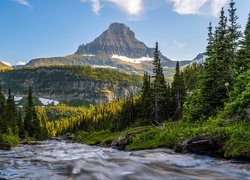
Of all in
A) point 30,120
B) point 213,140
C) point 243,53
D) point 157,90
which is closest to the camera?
point 213,140

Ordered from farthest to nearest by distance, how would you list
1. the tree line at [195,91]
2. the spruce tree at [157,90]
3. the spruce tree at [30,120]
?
the spruce tree at [30,120], the spruce tree at [157,90], the tree line at [195,91]

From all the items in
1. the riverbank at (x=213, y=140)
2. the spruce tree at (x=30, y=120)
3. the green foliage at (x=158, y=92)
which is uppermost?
the green foliage at (x=158, y=92)

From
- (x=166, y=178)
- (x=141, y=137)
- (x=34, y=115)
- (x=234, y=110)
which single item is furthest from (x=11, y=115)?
(x=166, y=178)

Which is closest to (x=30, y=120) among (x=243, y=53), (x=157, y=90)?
(x=157, y=90)

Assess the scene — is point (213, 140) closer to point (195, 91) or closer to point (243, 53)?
point (195, 91)

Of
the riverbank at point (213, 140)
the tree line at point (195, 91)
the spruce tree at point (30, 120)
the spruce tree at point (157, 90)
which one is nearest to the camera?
the riverbank at point (213, 140)

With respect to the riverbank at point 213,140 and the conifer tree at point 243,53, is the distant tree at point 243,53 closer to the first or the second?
the conifer tree at point 243,53

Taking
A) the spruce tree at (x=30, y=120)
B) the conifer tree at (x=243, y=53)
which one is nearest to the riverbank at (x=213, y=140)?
the conifer tree at (x=243, y=53)

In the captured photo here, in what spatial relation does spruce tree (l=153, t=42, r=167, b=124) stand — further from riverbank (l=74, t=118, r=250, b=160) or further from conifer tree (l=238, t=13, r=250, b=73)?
riverbank (l=74, t=118, r=250, b=160)

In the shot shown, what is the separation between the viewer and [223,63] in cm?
3891

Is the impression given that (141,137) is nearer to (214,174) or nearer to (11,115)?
(214,174)

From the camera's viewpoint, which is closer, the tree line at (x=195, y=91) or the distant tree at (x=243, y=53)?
the tree line at (x=195, y=91)

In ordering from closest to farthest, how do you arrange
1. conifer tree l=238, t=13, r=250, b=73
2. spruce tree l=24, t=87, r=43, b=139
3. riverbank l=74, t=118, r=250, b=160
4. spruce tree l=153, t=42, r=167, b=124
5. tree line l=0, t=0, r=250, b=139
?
riverbank l=74, t=118, r=250, b=160
tree line l=0, t=0, r=250, b=139
conifer tree l=238, t=13, r=250, b=73
spruce tree l=153, t=42, r=167, b=124
spruce tree l=24, t=87, r=43, b=139

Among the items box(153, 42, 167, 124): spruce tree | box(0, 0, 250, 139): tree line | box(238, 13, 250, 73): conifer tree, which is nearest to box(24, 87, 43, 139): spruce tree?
box(0, 0, 250, 139): tree line
